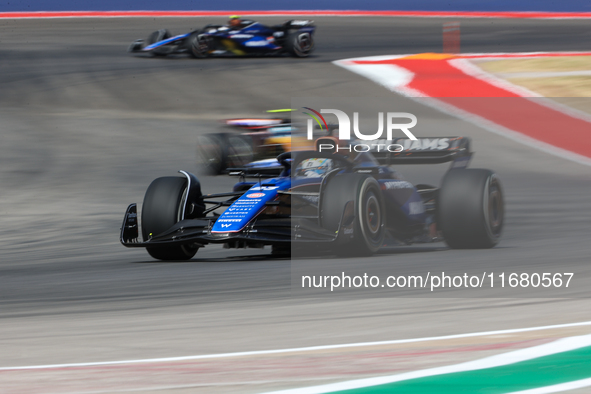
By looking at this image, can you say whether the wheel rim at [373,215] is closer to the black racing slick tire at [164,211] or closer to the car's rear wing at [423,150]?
the car's rear wing at [423,150]

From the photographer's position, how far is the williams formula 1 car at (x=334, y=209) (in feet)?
21.7

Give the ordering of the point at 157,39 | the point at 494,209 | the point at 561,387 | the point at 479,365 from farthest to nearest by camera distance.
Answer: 1. the point at 157,39
2. the point at 494,209
3. the point at 479,365
4. the point at 561,387

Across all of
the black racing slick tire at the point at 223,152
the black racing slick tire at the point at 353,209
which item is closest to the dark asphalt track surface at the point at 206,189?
the black racing slick tire at the point at 353,209

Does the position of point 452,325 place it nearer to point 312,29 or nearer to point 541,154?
point 541,154

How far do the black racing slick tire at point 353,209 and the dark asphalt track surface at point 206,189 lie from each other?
0.20 meters

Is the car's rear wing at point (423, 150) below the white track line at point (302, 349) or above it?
above

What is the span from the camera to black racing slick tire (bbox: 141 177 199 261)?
24.0ft

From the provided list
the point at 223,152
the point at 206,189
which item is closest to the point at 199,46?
the point at 223,152

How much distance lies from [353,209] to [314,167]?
0.84m

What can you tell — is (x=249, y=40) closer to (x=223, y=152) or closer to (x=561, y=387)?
(x=223, y=152)

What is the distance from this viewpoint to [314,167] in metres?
7.23

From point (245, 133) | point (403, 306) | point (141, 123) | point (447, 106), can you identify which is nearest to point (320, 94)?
point (447, 106)

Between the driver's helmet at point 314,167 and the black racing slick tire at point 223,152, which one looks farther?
the black racing slick tire at point 223,152

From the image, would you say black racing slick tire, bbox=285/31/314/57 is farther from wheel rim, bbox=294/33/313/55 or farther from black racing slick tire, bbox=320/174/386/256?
black racing slick tire, bbox=320/174/386/256
